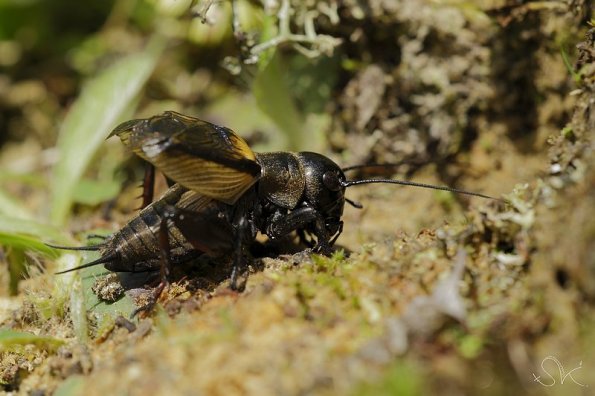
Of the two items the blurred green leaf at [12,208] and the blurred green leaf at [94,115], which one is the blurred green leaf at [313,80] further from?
the blurred green leaf at [12,208]

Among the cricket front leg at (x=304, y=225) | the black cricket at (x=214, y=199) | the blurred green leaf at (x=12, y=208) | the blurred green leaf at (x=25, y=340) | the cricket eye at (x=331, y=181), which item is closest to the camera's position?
the blurred green leaf at (x=25, y=340)

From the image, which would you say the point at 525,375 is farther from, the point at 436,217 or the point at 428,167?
the point at 428,167

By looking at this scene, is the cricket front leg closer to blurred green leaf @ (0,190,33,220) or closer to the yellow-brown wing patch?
the yellow-brown wing patch

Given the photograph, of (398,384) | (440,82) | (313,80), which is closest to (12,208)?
(313,80)

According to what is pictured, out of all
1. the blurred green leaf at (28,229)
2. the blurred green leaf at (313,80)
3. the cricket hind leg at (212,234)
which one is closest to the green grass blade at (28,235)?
the blurred green leaf at (28,229)

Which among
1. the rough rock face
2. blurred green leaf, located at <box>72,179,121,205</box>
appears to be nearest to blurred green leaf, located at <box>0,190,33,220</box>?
blurred green leaf, located at <box>72,179,121,205</box>

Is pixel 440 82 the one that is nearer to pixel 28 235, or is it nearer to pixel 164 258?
pixel 164 258

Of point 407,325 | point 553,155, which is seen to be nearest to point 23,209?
point 407,325
